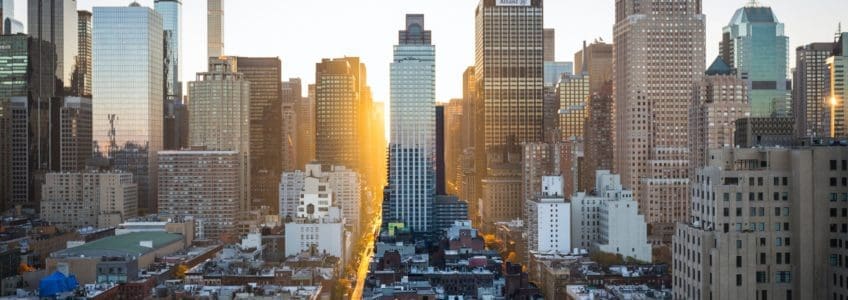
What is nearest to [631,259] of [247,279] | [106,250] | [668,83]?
[668,83]

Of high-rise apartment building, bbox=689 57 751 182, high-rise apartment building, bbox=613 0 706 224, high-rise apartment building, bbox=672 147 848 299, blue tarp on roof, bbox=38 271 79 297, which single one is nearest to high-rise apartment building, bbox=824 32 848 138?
high-rise apartment building, bbox=689 57 751 182

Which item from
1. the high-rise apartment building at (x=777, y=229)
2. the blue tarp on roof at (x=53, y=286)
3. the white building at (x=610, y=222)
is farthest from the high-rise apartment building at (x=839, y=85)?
the blue tarp on roof at (x=53, y=286)

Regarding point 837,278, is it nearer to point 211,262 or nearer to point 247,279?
point 247,279

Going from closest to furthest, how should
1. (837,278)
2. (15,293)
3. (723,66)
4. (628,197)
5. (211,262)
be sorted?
1. (837,278)
2. (15,293)
3. (211,262)
4. (628,197)
5. (723,66)

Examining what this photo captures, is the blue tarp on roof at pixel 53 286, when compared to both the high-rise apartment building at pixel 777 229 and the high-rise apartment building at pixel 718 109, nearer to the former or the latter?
the high-rise apartment building at pixel 777 229

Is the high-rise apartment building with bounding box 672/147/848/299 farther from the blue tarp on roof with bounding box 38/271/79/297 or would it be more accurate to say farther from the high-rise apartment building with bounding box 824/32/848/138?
the high-rise apartment building with bounding box 824/32/848/138
